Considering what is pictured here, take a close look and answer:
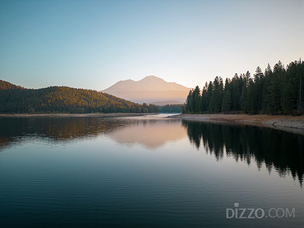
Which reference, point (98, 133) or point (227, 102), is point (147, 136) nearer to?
point (98, 133)

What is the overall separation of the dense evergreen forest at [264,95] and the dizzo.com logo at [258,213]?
166 feet

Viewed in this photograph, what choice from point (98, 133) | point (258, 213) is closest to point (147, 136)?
point (98, 133)

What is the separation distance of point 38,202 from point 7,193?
8.11 feet

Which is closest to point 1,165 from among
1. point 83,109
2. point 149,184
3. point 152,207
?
point 149,184

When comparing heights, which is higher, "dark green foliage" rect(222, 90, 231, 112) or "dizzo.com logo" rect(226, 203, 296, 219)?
"dark green foliage" rect(222, 90, 231, 112)

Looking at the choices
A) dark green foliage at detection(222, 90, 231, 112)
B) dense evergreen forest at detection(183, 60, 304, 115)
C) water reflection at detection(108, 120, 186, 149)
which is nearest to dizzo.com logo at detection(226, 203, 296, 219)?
water reflection at detection(108, 120, 186, 149)

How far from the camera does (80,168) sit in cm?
1445

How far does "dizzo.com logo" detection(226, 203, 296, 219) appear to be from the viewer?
7727 millimetres

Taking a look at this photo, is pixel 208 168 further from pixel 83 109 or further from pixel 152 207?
pixel 83 109

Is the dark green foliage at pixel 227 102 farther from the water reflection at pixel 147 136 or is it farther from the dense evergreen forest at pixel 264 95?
the water reflection at pixel 147 136

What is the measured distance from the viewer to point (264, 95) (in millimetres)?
66500

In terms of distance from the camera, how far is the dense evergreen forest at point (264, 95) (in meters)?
50.8

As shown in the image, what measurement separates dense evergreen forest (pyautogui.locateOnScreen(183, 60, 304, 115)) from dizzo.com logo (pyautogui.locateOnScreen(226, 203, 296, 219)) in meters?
50.6

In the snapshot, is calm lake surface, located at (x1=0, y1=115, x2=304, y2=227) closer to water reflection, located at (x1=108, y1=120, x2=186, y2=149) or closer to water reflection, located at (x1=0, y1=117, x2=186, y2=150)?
water reflection, located at (x1=108, y1=120, x2=186, y2=149)
